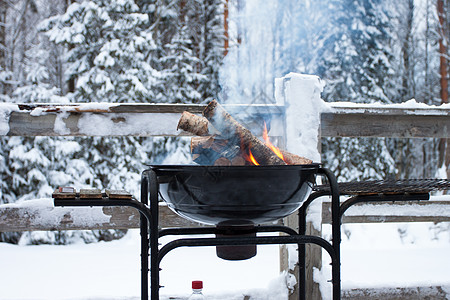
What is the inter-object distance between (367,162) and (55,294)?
6.40 meters

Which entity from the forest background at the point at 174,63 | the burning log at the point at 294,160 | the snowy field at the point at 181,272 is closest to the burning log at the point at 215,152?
the burning log at the point at 294,160

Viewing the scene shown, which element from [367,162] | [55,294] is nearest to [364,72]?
[367,162]

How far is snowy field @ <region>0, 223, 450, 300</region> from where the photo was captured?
209 cm

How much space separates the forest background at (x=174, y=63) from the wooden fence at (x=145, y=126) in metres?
0.51

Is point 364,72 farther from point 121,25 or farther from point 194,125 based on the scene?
point 194,125

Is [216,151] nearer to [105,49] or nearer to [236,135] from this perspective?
[236,135]

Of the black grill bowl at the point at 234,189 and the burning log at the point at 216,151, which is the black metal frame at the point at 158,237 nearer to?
the black grill bowl at the point at 234,189

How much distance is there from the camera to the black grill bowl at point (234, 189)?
113 cm

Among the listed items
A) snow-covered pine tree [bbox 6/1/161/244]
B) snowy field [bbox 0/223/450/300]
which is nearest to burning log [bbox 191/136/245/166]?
snowy field [bbox 0/223/450/300]

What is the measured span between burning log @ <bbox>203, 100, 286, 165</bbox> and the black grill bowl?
14cm

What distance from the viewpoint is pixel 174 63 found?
727 cm

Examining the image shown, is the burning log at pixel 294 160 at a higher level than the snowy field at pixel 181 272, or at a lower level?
higher

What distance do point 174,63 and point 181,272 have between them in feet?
16.4

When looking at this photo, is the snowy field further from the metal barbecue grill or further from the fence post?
the metal barbecue grill
